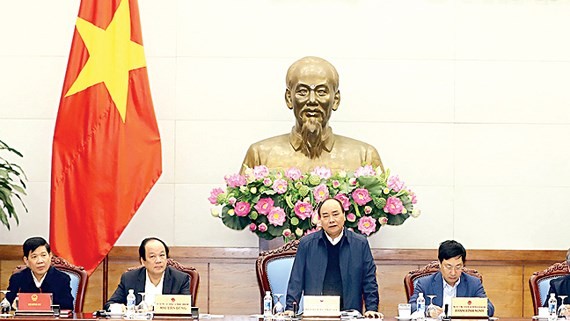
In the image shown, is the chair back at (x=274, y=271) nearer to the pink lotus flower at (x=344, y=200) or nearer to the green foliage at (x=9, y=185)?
the pink lotus flower at (x=344, y=200)

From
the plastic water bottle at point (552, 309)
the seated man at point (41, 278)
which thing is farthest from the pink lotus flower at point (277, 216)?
the plastic water bottle at point (552, 309)

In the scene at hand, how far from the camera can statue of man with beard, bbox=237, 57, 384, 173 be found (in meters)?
6.56

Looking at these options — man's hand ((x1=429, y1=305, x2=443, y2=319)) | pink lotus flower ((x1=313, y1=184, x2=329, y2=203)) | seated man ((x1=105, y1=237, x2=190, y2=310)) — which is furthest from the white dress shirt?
man's hand ((x1=429, y1=305, x2=443, y2=319))

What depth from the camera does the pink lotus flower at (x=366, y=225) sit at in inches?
239

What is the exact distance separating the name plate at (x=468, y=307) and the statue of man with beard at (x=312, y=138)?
6.25 ft

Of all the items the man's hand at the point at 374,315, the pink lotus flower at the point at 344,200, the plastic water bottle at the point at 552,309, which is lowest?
the man's hand at the point at 374,315

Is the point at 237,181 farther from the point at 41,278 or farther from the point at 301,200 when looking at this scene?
the point at 41,278

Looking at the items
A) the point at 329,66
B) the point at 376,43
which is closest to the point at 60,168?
the point at 329,66

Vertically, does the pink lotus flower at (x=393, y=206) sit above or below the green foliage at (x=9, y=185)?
below

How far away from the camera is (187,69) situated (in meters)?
7.63

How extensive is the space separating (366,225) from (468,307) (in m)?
1.27

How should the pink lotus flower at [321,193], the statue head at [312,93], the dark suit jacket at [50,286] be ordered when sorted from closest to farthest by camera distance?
the dark suit jacket at [50,286] → the pink lotus flower at [321,193] → the statue head at [312,93]

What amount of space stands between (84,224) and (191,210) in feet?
3.88

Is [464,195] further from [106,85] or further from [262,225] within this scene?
[106,85]
